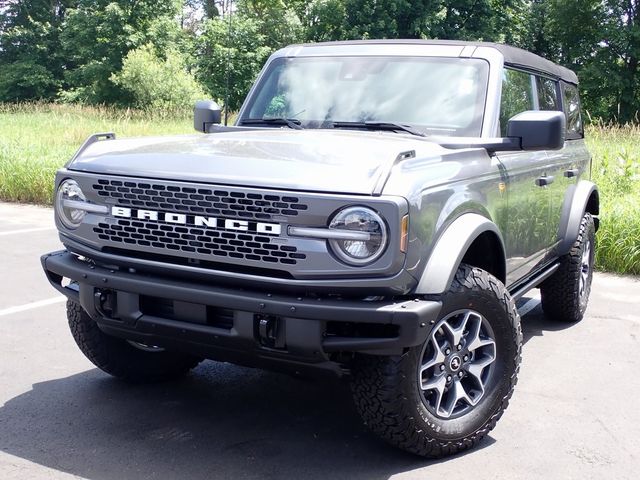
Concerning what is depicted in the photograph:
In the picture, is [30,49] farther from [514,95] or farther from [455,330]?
[455,330]

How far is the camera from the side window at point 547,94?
203 inches

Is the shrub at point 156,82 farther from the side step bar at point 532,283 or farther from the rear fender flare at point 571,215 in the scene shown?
the side step bar at point 532,283

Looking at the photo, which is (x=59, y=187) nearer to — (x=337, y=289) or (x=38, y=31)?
(x=337, y=289)

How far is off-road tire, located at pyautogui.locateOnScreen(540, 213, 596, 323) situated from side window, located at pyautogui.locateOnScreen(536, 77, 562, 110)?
0.89 meters

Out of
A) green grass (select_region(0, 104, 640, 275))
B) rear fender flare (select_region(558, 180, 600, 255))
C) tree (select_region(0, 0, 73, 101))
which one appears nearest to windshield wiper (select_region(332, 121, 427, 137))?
rear fender flare (select_region(558, 180, 600, 255))

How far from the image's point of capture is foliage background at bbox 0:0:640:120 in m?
38.8

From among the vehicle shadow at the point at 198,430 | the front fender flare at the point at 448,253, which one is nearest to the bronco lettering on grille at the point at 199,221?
the front fender flare at the point at 448,253

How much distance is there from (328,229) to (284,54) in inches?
94.8

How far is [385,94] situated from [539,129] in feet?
3.09

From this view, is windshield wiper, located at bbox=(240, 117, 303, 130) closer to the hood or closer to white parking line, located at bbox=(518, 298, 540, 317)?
the hood

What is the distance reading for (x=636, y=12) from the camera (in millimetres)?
39969

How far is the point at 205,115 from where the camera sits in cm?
508

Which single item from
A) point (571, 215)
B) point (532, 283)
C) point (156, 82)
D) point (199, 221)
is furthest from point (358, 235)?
point (156, 82)

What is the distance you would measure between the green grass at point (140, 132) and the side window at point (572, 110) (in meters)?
2.00
